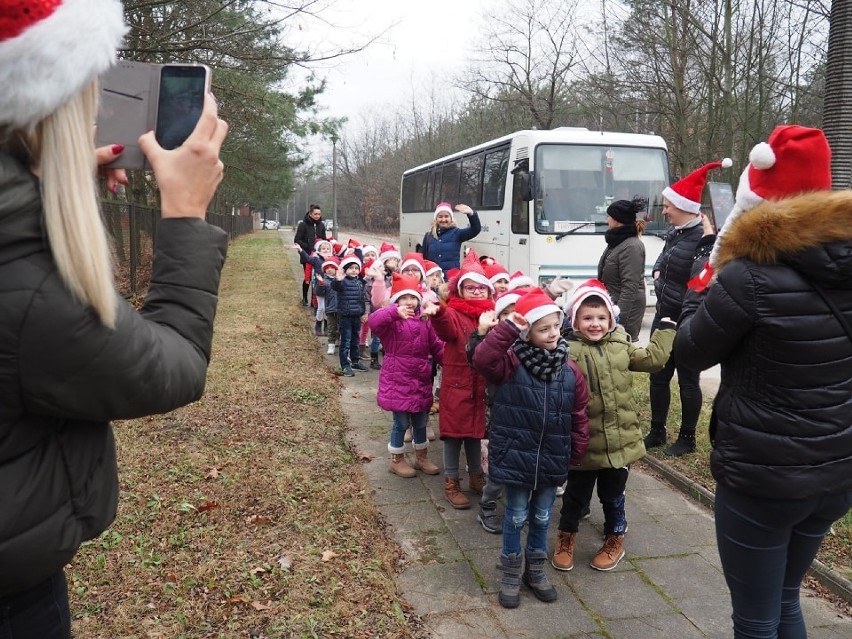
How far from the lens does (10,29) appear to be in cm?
103

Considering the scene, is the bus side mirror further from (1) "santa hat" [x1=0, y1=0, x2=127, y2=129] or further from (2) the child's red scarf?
(1) "santa hat" [x1=0, y1=0, x2=127, y2=129]

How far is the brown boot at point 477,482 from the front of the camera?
15.3ft

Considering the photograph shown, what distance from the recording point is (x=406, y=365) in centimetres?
497

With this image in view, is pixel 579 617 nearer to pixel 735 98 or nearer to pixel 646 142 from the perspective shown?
pixel 646 142

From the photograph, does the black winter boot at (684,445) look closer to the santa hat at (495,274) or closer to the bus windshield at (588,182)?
the santa hat at (495,274)

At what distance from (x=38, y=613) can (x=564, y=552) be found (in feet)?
9.50

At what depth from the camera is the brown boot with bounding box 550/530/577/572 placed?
369 cm

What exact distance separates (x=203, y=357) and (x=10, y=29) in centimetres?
63

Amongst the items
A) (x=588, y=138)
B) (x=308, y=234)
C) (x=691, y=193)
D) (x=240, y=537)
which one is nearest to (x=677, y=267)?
(x=691, y=193)

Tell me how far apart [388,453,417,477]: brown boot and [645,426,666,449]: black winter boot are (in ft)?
6.55

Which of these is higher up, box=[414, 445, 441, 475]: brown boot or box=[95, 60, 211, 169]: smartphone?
box=[95, 60, 211, 169]: smartphone

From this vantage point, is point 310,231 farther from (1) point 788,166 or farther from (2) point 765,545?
(2) point 765,545

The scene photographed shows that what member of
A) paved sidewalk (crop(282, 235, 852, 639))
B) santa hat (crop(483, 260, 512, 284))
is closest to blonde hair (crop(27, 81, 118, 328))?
paved sidewalk (crop(282, 235, 852, 639))

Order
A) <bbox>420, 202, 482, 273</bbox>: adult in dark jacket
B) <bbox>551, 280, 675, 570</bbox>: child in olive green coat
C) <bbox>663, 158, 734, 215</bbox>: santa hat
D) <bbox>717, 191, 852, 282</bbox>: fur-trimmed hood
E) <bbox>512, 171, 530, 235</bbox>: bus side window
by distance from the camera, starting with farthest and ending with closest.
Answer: <bbox>512, 171, 530, 235</bbox>: bus side window → <bbox>420, 202, 482, 273</bbox>: adult in dark jacket → <bbox>663, 158, 734, 215</bbox>: santa hat → <bbox>551, 280, 675, 570</bbox>: child in olive green coat → <bbox>717, 191, 852, 282</bbox>: fur-trimmed hood
